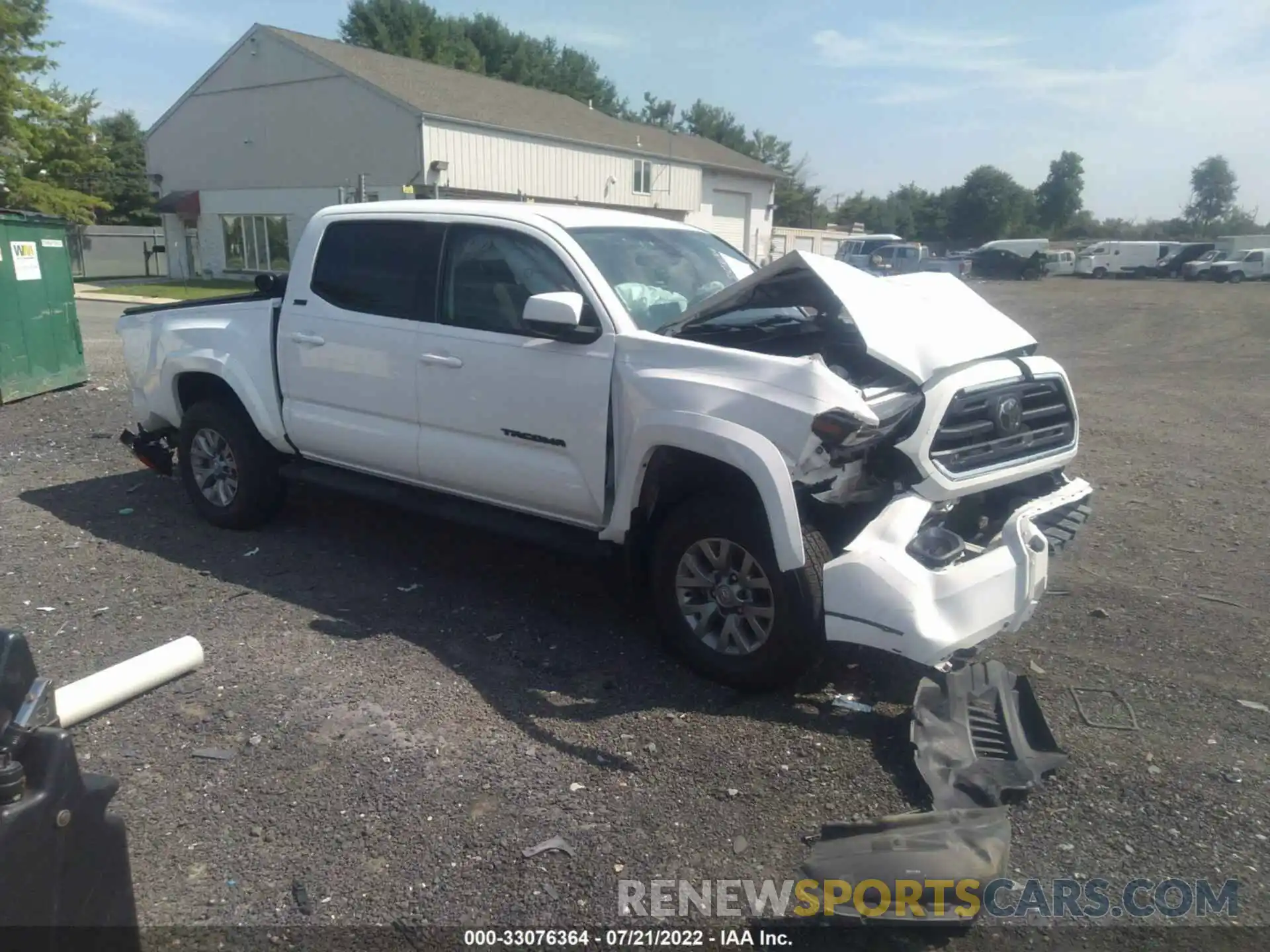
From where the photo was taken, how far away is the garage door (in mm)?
40812

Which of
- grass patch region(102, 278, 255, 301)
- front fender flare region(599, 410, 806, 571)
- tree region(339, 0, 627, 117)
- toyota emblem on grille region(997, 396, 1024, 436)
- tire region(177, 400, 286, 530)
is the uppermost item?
tree region(339, 0, 627, 117)

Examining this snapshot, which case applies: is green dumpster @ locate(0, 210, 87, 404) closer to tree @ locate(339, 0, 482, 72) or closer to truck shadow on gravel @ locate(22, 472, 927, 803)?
truck shadow on gravel @ locate(22, 472, 927, 803)

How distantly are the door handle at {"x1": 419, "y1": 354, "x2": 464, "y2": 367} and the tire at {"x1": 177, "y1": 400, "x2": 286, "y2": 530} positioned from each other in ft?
5.47

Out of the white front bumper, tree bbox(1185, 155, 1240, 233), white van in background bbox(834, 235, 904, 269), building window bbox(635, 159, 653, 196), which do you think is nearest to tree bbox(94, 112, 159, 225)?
building window bbox(635, 159, 653, 196)

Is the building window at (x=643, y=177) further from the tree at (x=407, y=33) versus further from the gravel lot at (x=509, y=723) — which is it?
the gravel lot at (x=509, y=723)

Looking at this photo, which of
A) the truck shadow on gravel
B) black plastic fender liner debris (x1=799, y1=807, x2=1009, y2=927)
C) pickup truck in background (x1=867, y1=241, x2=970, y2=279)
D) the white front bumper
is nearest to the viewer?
black plastic fender liner debris (x1=799, y1=807, x2=1009, y2=927)

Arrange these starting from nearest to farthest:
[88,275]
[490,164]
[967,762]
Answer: [967,762] → [490,164] → [88,275]

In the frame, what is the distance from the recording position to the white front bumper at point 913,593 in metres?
3.54

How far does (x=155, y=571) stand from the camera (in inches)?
220

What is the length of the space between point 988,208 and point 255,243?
6283 centimetres

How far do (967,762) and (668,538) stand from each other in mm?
1493

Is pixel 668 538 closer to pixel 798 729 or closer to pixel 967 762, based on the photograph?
pixel 798 729

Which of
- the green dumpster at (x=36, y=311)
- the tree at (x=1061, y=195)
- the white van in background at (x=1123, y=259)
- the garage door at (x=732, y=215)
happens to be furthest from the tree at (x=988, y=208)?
the green dumpster at (x=36, y=311)

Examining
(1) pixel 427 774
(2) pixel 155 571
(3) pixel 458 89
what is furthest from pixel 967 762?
(3) pixel 458 89
